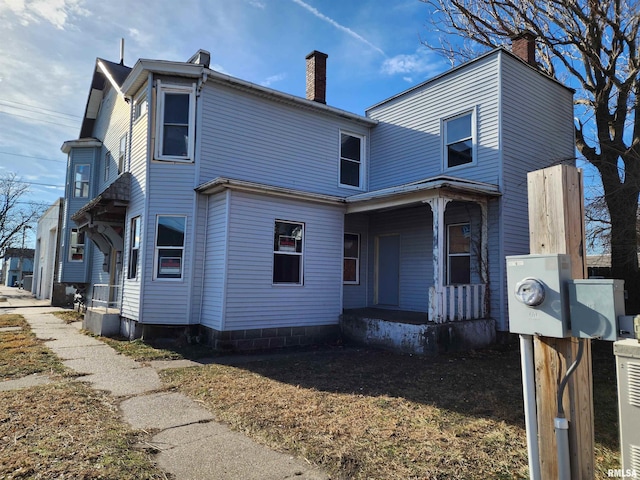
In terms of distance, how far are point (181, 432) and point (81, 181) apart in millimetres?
16760

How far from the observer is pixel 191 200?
10266 millimetres

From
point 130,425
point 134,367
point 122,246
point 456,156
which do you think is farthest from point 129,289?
point 456,156

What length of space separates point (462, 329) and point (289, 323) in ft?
12.8

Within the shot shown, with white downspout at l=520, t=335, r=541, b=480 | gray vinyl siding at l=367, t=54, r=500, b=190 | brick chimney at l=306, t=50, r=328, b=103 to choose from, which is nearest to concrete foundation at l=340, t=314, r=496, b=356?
gray vinyl siding at l=367, t=54, r=500, b=190

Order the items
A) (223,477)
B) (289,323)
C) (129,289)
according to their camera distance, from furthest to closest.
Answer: (129,289)
(289,323)
(223,477)

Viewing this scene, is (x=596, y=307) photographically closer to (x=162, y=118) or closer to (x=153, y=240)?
(x=153, y=240)

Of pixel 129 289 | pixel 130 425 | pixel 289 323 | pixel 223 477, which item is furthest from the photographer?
pixel 129 289

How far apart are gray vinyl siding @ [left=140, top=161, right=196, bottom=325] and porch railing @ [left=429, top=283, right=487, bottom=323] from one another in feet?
18.3

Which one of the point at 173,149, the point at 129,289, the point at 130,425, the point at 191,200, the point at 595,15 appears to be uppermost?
the point at 595,15

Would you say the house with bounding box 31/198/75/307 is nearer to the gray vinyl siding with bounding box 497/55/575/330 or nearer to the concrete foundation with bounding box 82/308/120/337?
the concrete foundation with bounding box 82/308/120/337

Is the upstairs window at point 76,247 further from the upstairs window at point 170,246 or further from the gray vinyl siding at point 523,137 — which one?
the gray vinyl siding at point 523,137

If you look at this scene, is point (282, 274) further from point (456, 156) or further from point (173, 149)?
point (456, 156)

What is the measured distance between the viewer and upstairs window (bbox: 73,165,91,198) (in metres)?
18.0

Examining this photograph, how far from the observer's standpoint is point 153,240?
10.2 meters
